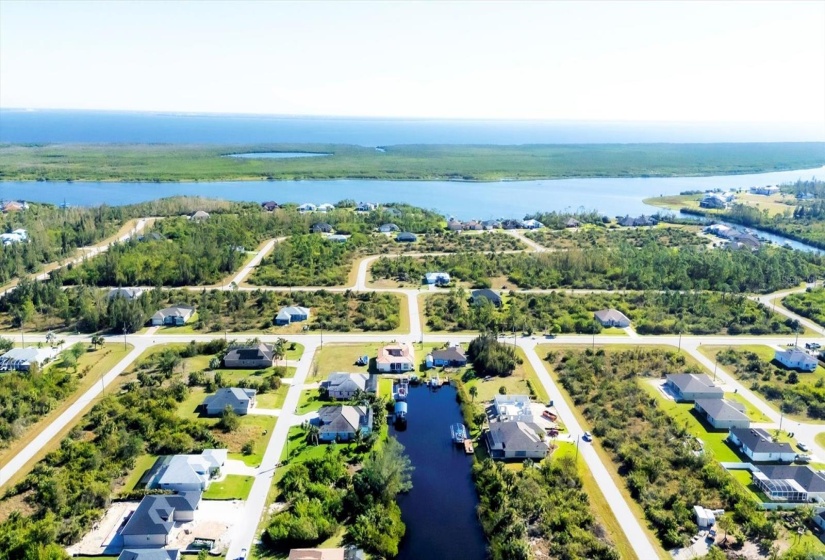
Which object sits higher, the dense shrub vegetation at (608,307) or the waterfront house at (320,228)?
the waterfront house at (320,228)

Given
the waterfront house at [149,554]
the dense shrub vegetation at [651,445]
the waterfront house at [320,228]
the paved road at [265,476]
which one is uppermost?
the waterfront house at [320,228]

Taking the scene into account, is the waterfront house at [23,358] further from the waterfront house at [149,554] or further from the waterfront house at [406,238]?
the waterfront house at [406,238]

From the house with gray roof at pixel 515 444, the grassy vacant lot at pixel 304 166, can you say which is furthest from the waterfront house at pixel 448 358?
the grassy vacant lot at pixel 304 166

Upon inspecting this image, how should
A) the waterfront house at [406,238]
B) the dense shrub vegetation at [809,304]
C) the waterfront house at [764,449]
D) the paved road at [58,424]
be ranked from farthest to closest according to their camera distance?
the waterfront house at [406,238] → the dense shrub vegetation at [809,304] → the waterfront house at [764,449] → the paved road at [58,424]

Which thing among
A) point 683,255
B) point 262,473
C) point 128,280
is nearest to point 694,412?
point 262,473

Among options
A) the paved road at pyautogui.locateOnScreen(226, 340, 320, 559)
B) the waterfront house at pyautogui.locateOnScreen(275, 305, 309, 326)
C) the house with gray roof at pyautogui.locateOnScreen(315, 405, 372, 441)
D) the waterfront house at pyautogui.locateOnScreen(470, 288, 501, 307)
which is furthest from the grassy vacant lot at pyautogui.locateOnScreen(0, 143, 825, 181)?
the house with gray roof at pyautogui.locateOnScreen(315, 405, 372, 441)

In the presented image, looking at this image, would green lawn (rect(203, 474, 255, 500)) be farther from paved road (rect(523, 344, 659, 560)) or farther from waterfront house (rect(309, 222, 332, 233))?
waterfront house (rect(309, 222, 332, 233))
